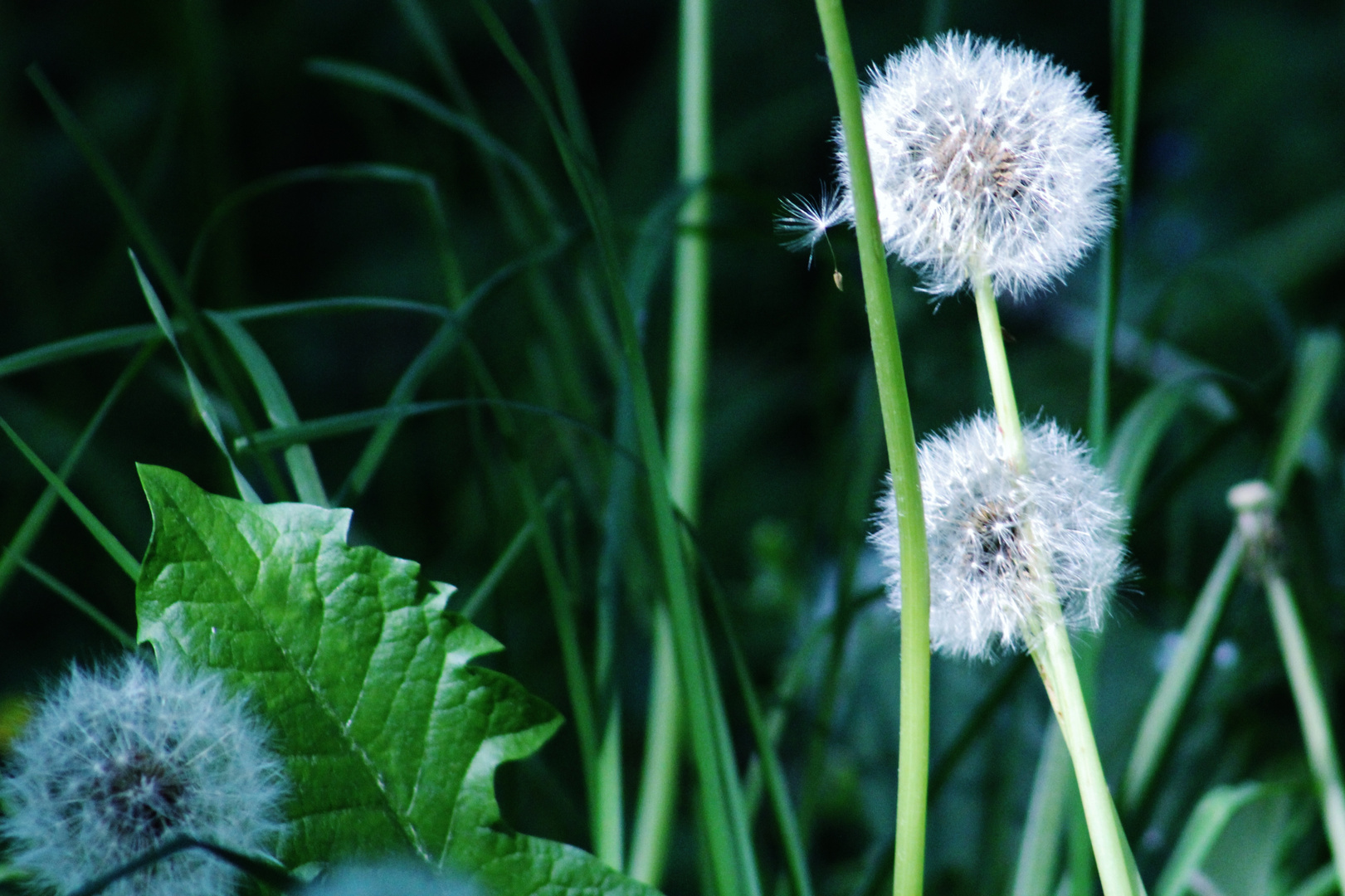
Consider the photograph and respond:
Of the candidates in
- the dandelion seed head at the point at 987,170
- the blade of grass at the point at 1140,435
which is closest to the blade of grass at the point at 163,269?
the dandelion seed head at the point at 987,170

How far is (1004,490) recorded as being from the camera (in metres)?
0.26

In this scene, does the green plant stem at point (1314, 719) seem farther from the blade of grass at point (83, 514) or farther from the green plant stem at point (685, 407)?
the blade of grass at point (83, 514)

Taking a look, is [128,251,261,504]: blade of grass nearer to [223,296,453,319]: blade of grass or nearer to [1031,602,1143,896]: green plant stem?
[223,296,453,319]: blade of grass

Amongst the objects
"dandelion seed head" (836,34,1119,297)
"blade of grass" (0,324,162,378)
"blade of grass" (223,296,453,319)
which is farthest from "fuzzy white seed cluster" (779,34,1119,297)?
"blade of grass" (0,324,162,378)

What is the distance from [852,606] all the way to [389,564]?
233 mm

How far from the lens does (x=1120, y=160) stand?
368 millimetres

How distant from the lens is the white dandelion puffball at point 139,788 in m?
0.26

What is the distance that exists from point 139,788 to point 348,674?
2.4 inches

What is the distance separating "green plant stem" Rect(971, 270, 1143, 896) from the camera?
0.24m

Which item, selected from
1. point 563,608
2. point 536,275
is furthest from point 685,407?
point 563,608

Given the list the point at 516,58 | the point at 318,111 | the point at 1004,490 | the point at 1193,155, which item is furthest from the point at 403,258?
the point at 1004,490

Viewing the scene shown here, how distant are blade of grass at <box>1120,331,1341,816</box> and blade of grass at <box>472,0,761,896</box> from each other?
0.60ft

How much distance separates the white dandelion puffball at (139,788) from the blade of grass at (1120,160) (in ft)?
0.98

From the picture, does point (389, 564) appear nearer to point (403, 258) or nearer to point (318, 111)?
point (403, 258)
